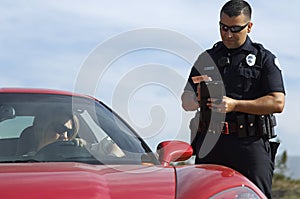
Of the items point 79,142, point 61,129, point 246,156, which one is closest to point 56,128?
point 61,129

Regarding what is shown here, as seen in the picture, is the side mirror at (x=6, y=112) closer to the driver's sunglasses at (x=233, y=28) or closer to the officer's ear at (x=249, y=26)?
the driver's sunglasses at (x=233, y=28)

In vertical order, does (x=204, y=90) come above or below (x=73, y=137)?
above

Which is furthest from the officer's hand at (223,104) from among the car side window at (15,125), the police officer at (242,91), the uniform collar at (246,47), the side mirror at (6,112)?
the side mirror at (6,112)

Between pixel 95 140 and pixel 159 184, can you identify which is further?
pixel 95 140

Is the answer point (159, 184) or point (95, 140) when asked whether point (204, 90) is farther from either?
point (159, 184)

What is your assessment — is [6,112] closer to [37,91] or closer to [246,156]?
[37,91]

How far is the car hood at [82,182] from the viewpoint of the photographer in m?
3.88

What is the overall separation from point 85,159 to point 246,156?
4.99 ft

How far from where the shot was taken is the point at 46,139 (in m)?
5.04

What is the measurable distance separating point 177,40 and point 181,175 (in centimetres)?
116

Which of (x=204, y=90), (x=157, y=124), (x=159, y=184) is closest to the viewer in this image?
(x=159, y=184)

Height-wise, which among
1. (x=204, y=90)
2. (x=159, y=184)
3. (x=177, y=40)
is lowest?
(x=159, y=184)

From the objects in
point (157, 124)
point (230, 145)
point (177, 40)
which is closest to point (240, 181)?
point (157, 124)

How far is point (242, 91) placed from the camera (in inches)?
231
